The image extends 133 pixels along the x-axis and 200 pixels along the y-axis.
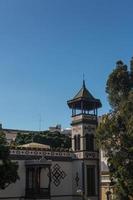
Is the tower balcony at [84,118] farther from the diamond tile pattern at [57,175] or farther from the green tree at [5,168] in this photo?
the green tree at [5,168]

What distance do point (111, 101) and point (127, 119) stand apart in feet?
11.4

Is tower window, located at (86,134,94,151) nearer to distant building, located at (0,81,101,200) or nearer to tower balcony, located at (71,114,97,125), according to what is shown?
distant building, located at (0,81,101,200)

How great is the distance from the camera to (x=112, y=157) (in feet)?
120

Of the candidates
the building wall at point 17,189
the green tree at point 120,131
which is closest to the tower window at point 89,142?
the building wall at point 17,189

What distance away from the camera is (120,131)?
36.8 m

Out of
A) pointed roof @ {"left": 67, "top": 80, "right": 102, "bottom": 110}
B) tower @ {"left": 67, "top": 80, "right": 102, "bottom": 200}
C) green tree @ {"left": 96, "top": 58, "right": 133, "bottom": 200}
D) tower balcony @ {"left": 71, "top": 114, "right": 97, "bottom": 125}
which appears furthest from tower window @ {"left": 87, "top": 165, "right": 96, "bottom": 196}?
green tree @ {"left": 96, "top": 58, "right": 133, "bottom": 200}

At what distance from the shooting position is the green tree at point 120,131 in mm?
35500

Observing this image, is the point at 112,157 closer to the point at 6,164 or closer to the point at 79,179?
A: the point at 6,164

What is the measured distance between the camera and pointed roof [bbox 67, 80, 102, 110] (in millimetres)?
49781

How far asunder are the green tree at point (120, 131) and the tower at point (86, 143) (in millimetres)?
8992

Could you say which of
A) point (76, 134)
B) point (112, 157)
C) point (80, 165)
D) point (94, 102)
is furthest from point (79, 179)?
point (112, 157)

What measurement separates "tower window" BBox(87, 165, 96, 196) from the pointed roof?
6629 millimetres

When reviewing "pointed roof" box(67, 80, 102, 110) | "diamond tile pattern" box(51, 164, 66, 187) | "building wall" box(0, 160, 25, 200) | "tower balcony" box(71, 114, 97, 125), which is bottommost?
"building wall" box(0, 160, 25, 200)

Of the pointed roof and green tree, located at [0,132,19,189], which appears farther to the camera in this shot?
the pointed roof
